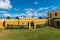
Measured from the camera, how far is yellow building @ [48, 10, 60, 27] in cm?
5939

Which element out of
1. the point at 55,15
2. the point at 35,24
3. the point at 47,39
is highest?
the point at 55,15

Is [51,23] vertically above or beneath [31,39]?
above

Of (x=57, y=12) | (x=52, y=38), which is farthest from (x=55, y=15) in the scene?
(x=52, y=38)

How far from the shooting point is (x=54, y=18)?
62156mm

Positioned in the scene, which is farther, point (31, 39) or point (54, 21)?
point (54, 21)

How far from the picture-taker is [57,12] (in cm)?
6006

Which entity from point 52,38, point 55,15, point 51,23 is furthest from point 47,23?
point 52,38

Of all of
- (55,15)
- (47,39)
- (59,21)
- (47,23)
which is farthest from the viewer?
(47,23)

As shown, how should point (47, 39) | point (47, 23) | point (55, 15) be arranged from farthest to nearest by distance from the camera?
1. point (47, 23)
2. point (55, 15)
3. point (47, 39)

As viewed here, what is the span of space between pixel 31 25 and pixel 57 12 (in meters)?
12.9

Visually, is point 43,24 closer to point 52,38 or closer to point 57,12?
point 57,12

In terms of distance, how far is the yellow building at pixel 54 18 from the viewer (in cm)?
5939

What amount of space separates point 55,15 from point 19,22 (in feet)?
54.5

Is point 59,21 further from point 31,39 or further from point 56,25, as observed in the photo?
point 31,39
